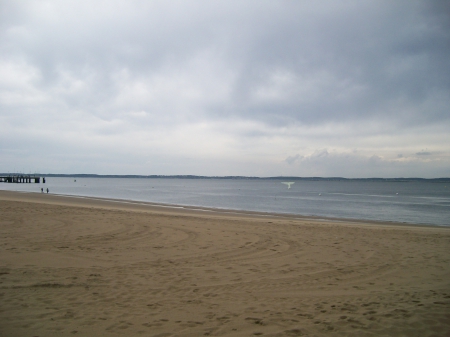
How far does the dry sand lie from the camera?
A: 14.1ft

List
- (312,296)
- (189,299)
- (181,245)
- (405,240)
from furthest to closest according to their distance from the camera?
(405,240) < (181,245) < (312,296) < (189,299)

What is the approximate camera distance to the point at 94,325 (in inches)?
164

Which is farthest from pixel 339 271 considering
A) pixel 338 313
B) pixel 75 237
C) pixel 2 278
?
pixel 75 237

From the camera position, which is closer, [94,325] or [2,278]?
[94,325]

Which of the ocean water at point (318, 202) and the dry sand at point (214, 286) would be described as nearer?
the dry sand at point (214, 286)

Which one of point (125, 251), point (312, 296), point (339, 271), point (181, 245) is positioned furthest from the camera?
point (181, 245)

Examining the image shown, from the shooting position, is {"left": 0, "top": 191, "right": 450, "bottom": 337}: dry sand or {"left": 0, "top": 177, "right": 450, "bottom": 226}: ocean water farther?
{"left": 0, "top": 177, "right": 450, "bottom": 226}: ocean water

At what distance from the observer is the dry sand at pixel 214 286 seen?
4293 millimetres

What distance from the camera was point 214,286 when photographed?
6.00 meters

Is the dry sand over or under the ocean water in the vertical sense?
over

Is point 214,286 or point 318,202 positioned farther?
point 318,202

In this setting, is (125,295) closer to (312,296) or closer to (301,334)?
(301,334)

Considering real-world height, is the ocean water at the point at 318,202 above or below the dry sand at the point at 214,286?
below

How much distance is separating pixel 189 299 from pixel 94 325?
5.46ft
